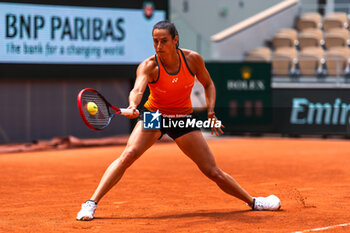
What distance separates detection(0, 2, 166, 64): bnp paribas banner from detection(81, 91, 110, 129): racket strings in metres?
9.02

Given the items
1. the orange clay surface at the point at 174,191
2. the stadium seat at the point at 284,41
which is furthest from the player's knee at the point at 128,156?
the stadium seat at the point at 284,41

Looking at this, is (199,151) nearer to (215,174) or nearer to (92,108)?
(215,174)

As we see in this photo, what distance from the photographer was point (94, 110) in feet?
20.1

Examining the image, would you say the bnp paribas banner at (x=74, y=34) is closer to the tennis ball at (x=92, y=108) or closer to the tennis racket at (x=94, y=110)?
the tennis racket at (x=94, y=110)

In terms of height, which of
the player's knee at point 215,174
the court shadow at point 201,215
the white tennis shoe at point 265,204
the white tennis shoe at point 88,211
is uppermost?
the player's knee at point 215,174

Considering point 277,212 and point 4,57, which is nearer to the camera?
point 277,212

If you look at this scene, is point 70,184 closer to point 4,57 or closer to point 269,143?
point 4,57

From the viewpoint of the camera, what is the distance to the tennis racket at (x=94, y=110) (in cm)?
600

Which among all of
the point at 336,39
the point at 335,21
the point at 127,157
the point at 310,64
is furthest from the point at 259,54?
the point at 127,157

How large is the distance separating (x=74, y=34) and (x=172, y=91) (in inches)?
388

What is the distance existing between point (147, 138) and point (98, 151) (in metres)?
8.43

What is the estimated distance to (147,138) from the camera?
6.45 meters

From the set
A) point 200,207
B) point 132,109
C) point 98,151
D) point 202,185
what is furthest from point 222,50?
point 132,109

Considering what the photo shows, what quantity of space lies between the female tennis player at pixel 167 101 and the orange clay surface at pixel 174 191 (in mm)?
444
